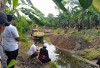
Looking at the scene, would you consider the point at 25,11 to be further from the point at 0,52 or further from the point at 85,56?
the point at 85,56

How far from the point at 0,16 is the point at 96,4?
1.71m

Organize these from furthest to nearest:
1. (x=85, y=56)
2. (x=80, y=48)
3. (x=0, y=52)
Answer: (x=80, y=48)
(x=85, y=56)
(x=0, y=52)

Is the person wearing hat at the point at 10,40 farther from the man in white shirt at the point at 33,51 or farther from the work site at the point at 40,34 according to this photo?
the man in white shirt at the point at 33,51

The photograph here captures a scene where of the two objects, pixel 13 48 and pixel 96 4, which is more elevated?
pixel 96 4

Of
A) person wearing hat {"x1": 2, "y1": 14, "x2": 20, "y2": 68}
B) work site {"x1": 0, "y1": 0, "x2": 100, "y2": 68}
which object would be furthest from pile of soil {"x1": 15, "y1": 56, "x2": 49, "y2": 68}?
person wearing hat {"x1": 2, "y1": 14, "x2": 20, "y2": 68}

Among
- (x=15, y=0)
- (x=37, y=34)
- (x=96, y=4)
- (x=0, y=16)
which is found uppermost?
(x=15, y=0)

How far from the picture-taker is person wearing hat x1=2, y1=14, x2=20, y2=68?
118 inches

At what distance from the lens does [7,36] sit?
3092 millimetres

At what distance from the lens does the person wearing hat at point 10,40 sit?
118 inches

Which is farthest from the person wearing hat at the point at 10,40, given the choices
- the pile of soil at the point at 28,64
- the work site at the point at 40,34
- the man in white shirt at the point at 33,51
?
the man in white shirt at the point at 33,51

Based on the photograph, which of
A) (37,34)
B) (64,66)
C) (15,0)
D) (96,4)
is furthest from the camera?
(37,34)

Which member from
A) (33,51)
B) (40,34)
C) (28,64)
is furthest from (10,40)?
(40,34)

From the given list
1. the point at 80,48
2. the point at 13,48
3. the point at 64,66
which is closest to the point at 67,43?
the point at 80,48

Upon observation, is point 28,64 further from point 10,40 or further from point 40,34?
point 40,34
